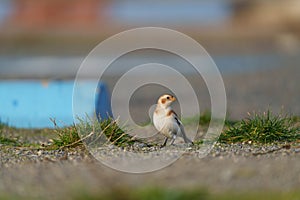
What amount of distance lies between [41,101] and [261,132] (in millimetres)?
4117

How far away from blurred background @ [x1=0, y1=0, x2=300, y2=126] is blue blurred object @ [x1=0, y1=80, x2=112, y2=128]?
39 cm

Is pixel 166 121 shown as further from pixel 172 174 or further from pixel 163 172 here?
pixel 172 174

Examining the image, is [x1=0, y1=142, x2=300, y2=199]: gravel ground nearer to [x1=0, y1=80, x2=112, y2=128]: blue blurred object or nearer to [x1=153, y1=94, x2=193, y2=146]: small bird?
[x1=153, y1=94, x2=193, y2=146]: small bird

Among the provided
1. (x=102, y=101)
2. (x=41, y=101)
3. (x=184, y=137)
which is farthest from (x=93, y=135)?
(x=41, y=101)

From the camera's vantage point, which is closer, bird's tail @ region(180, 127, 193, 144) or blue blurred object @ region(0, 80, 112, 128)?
bird's tail @ region(180, 127, 193, 144)

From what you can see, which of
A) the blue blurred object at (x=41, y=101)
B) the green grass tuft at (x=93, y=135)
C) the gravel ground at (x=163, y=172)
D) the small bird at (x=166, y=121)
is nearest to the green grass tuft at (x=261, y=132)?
the gravel ground at (x=163, y=172)

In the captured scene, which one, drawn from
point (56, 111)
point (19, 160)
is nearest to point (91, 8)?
point (56, 111)

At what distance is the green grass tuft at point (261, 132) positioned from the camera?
851 cm

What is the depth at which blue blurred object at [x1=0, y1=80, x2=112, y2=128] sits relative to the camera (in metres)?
11.5

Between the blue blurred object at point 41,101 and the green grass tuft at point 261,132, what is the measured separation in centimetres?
306

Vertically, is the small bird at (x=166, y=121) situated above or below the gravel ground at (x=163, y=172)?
above

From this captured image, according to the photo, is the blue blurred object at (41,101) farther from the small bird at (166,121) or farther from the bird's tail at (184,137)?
the small bird at (166,121)

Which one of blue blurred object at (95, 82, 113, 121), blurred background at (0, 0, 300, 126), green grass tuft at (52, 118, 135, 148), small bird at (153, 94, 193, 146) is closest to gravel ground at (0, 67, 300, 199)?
green grass tuft at (52, 118, 135, 148)

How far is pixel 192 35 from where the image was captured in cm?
3069
